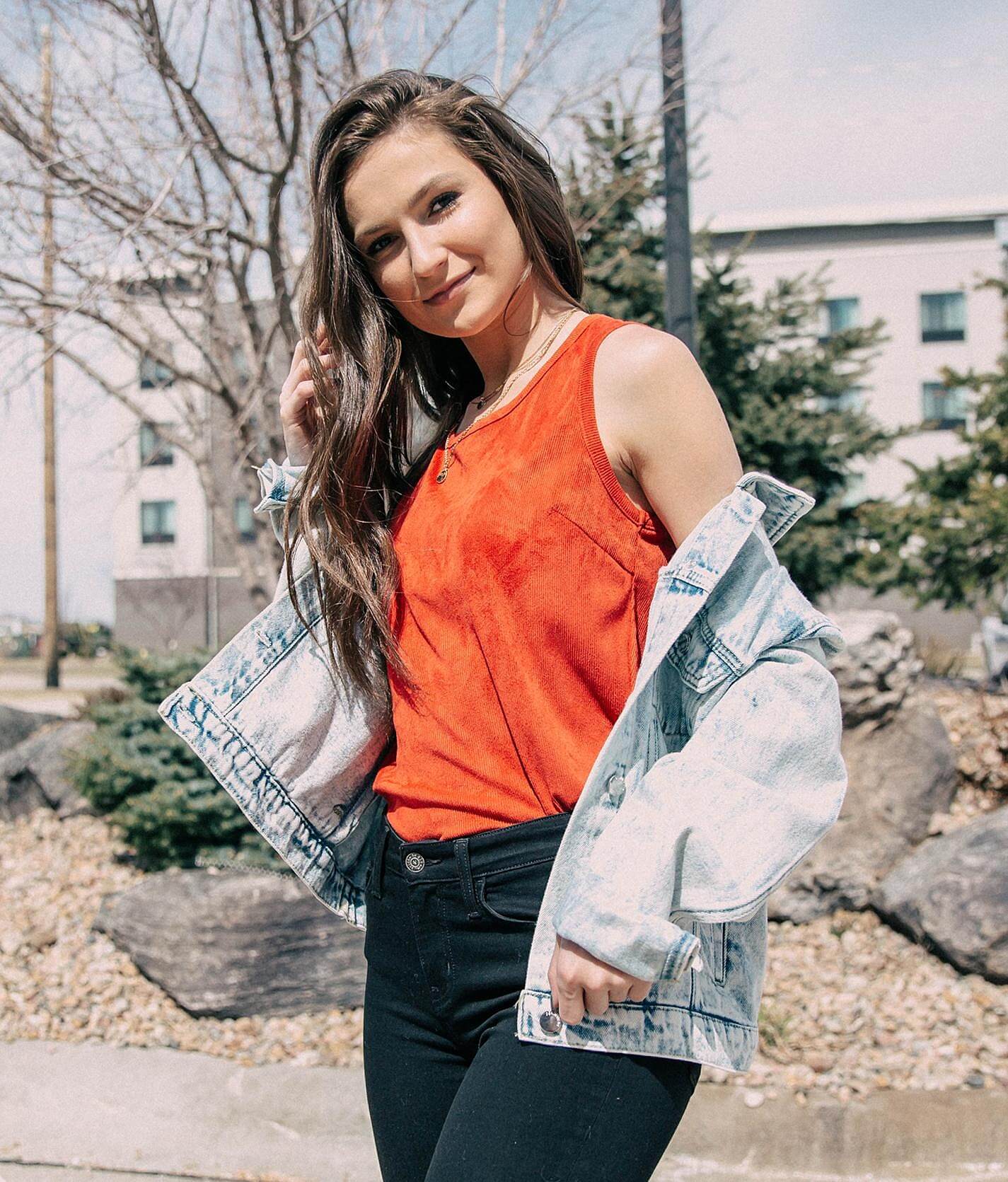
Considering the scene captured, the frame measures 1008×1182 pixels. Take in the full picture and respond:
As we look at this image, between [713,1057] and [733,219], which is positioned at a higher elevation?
[733,219]

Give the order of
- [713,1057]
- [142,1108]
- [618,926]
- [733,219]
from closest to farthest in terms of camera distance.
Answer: [618,926] < [713,1057] < [142,1108] < [733,219]

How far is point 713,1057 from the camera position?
1.41 meters

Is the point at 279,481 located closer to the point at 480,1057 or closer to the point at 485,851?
the point at 485,851

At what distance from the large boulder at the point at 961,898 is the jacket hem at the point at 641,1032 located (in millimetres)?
3336

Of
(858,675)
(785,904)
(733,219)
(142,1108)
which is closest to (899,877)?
(785,904)

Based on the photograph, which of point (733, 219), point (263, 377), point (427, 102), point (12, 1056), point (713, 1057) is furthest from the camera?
point (733, 219)

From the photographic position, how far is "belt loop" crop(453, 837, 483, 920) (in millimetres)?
1515

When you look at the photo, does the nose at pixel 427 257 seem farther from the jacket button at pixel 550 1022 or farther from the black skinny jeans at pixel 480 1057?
the jacket button at pixel 550 1022

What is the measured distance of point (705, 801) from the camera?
1308 millimetres

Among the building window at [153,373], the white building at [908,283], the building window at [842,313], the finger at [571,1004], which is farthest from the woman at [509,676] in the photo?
the building window at [842,313]

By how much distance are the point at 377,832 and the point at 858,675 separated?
424 cm

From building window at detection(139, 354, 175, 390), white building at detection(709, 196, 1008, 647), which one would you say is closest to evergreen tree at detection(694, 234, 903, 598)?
building window at detection(139, 354, 175, 390)

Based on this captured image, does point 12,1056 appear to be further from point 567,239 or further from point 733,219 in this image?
point 733,219

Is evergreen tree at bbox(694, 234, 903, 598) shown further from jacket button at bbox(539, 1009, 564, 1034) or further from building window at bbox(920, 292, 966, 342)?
building window at bbox(920, 292, 966, 342)
